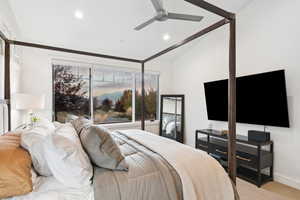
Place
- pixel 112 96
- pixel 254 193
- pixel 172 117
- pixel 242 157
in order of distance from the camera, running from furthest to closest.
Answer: pixel 172 117, pixel 112 96, pixel 242 157, pixel 254 193

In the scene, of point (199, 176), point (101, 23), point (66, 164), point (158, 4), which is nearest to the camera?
point (66, 164)

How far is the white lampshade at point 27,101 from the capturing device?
261cm

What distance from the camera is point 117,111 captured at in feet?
15.0

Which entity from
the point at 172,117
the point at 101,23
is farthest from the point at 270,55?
the point at 101,23

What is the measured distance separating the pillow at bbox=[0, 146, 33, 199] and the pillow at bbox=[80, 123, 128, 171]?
42cm

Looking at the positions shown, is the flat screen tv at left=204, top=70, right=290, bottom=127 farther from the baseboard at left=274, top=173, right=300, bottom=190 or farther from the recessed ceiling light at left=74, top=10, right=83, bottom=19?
the recessed ceiling light at left=74, top=10, right=83, bottom=19

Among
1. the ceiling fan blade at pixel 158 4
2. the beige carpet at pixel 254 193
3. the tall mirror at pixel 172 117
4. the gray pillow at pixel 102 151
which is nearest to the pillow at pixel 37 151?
the gray pillow at pixel 102 151

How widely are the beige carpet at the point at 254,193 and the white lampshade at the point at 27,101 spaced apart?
3.37 metres

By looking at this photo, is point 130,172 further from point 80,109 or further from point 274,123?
point 80,109

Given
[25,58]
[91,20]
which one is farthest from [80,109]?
[91,20]

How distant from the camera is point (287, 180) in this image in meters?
2.67

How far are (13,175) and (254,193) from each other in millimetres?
2832

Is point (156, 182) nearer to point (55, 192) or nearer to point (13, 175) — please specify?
point (55, 192)

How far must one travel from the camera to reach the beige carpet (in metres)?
2.33
